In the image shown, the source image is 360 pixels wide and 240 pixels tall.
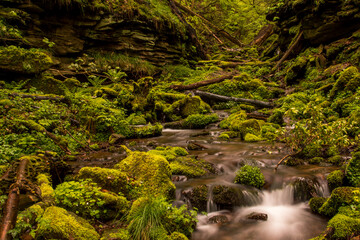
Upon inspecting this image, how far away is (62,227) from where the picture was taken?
2.46 metres

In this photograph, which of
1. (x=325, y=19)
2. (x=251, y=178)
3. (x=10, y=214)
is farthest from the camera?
(x=325, y=19)

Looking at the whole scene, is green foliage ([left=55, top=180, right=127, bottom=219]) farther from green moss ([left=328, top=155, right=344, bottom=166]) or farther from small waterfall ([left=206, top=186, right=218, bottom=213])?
green moss ([left=328, top=155, right=344, bottom=166])

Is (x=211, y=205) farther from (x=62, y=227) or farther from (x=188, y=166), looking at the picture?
(x=62, y=227)

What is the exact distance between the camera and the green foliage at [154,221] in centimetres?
282

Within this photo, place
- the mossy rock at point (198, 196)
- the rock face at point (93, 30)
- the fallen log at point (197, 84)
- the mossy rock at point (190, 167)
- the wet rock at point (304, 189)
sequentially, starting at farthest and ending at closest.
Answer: the fallen log at point (197, 84) < the rock face at point (93, 30) < the mossy rock at point (190, 167) < the wet rock at point (304, 189) < the mossy rock at point (198, 196)

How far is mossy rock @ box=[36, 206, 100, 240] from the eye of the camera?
2.31 metres

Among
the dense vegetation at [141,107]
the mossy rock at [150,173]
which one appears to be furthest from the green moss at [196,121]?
the mossy rock at [150,173]

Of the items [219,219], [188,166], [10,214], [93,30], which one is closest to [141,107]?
[188,166]

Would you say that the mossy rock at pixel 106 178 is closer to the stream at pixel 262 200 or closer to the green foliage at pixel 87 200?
the green foliage at pixel 87 200

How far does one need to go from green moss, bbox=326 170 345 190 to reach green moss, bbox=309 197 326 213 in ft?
1.68

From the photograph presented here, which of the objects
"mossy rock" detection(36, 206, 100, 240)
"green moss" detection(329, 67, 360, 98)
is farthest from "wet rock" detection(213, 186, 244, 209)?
"green moss" detection(329, 67, 360, 98)

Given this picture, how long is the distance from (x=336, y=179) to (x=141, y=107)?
8961 mm

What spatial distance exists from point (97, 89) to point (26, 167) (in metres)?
8.70

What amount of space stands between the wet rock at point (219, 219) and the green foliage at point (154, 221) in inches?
23.7
